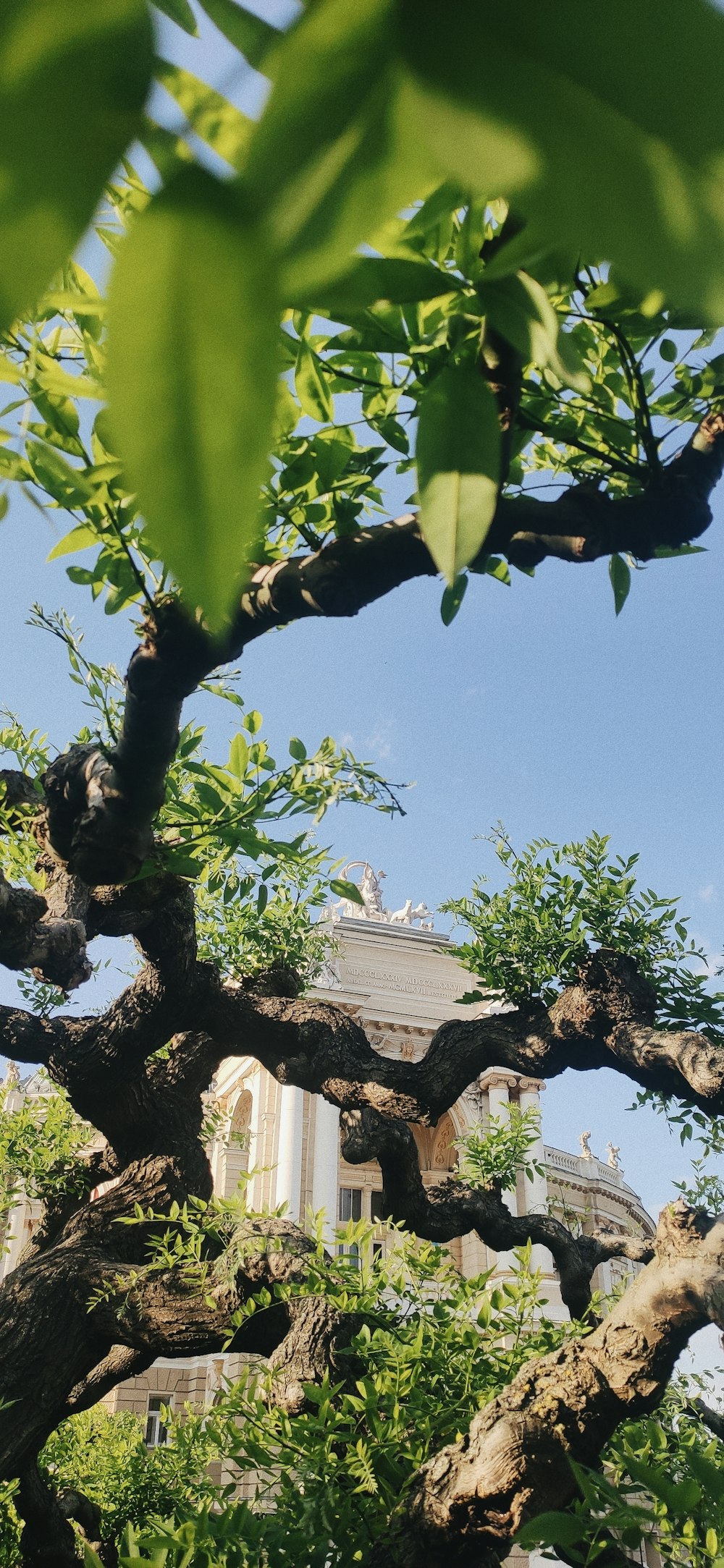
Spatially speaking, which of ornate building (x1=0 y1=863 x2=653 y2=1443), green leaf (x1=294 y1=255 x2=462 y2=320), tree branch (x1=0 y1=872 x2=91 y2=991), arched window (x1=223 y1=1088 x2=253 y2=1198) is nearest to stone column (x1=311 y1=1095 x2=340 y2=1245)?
ornate building (x1=0 y1=863 x2=653 y2=1443)

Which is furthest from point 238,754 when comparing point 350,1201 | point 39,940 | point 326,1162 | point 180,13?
point 350,1201

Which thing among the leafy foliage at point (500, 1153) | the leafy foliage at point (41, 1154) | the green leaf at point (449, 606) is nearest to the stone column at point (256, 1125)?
the leafy foliage at point (41, 1154)

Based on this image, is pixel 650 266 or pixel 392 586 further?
pixel 392 586

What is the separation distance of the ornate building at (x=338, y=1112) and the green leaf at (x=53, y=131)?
18360mm

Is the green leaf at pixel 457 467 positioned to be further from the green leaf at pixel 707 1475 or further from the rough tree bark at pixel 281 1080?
the green leaf at pixel 707 1475

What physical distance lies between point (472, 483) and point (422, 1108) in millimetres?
4125

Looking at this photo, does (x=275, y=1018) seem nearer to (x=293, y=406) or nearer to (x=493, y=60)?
(x=293, y=406)

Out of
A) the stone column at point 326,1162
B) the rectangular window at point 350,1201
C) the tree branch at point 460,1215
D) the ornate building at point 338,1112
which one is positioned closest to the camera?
the tree branch at point 460,1215

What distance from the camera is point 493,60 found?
15cm

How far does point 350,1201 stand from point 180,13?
21.7 metres

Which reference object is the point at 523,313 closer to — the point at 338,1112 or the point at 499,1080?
the point at 338,1112

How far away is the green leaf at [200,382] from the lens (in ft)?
0.48

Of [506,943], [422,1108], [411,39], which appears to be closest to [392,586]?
[411,39]

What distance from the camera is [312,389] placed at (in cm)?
95
